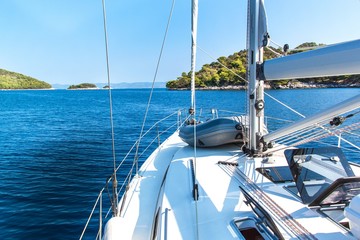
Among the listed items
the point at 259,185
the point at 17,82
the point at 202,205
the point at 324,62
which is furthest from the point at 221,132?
the point at 17,82

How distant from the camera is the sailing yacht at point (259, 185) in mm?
2104

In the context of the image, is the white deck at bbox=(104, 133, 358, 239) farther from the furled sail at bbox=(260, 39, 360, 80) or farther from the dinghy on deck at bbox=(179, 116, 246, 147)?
the furled sail at bbox=(260, 39, 360, 80)

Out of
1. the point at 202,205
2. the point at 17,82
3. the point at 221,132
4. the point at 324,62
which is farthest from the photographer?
the point at 17,82

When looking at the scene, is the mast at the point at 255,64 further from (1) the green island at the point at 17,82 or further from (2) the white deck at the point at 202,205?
(1) the green island at the point at 17,82

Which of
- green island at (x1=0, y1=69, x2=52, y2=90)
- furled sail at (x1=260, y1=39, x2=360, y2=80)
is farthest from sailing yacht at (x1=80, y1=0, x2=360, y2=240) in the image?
green island at (x1=0, y1=69, x2=52, y2=90)

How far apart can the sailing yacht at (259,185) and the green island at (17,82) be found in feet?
582

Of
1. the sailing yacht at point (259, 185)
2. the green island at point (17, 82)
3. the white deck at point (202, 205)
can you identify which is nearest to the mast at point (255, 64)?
the sailing yacht at point (259, 185)

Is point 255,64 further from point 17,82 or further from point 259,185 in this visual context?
point 17,82

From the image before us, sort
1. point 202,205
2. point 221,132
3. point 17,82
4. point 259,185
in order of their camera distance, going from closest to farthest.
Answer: point 202,205, point 259,185, point 221,132, point 17,82

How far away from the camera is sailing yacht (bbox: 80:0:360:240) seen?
210 cm

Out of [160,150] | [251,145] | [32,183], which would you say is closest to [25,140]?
[32,183]

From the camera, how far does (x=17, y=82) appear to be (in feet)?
534

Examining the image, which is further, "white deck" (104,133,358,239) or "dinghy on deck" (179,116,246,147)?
"dinghy on deck" (179,116,246,147)

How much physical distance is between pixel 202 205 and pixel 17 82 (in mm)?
192292
